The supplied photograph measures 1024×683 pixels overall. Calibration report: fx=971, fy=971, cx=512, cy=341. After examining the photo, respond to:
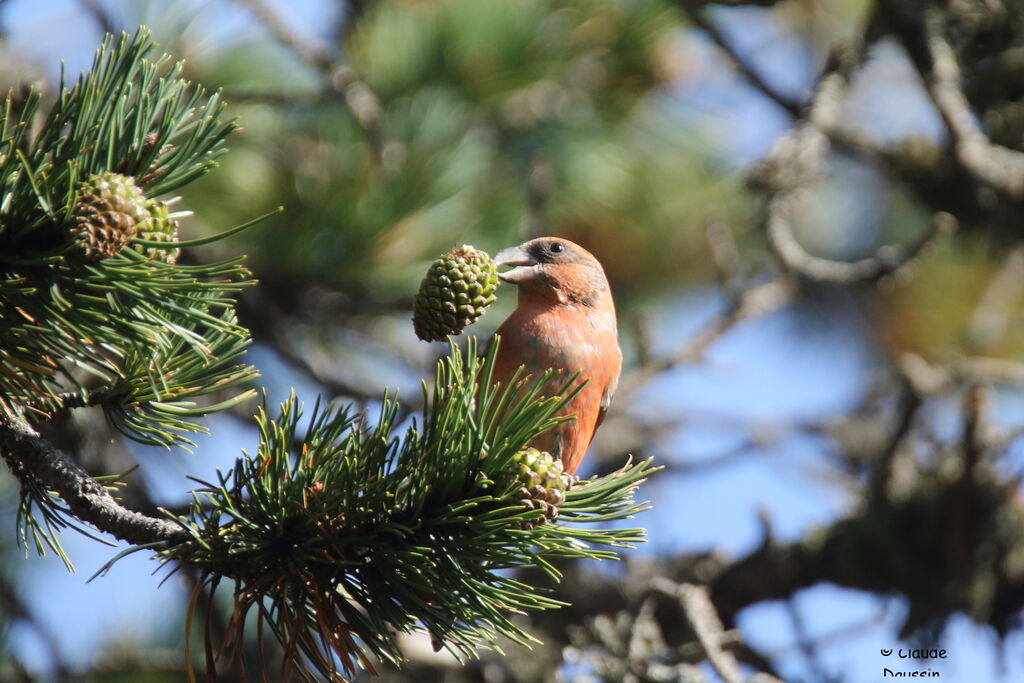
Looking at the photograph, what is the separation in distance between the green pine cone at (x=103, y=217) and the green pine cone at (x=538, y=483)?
0.70 metres

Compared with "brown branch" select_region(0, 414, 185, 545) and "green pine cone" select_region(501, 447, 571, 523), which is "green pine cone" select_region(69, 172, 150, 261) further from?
"green pine cone" select_region(501, 447, 571, 523)

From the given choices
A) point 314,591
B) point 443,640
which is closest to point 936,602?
point 443,640

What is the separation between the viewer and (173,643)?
4.22 metres

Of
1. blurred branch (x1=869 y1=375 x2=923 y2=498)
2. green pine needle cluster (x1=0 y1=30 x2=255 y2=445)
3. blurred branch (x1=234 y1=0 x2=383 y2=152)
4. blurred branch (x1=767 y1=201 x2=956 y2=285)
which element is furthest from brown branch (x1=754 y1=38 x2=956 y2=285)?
green pine needle cluster (x1=0 y1=30 x2=255 y2=445)

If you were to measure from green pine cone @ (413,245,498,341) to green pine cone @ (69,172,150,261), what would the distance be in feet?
1.68

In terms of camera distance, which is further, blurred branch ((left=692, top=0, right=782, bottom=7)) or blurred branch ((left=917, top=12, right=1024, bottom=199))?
blurred branch ((left=917, top=12, right=1024, bottom=199))

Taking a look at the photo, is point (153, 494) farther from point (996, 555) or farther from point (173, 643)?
A: point (996, 555)

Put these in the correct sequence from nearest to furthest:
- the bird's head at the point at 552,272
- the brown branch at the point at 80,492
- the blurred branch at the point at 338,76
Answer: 1. the brown branch at the point at 80,492
2. the bird's head at the point at 552,272
3. the blurred branch at the point at 338,76

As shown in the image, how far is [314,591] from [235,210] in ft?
9.14

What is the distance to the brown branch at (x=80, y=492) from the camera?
1474 mm

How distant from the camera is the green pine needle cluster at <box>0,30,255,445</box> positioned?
141 centimetres

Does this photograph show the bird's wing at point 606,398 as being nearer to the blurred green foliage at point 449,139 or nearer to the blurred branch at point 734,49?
the blurred green foliage at point 449,139

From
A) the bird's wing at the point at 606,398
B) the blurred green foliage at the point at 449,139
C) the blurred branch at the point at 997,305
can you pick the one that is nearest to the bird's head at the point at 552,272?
the bird's wing at the point at 606,398

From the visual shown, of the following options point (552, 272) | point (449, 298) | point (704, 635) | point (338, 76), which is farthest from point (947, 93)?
point (449, 298)
